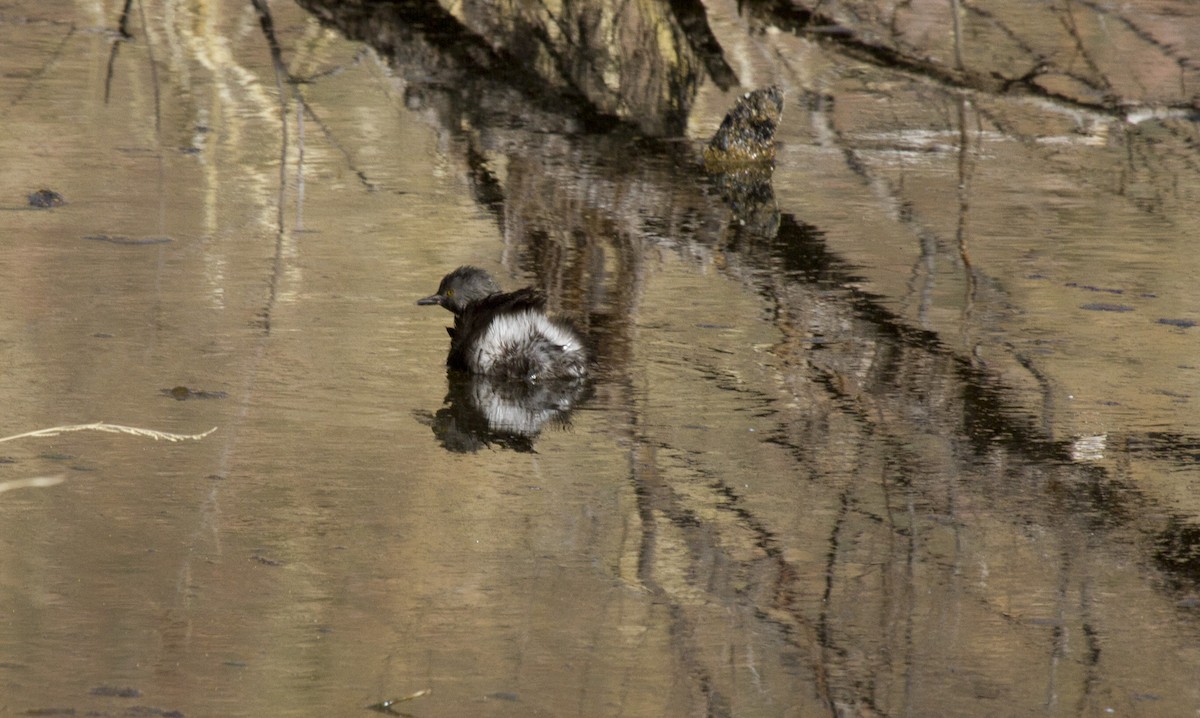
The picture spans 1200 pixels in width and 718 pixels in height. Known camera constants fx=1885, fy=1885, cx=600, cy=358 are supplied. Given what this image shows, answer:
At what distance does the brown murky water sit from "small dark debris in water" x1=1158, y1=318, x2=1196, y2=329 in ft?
0.07

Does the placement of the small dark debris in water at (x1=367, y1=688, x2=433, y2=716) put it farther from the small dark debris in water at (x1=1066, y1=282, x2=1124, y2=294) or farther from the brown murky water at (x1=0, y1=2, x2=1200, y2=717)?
the small dark debris in water at (x1=1066, y1=282, x2=1124, y2=294)

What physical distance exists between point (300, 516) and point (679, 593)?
1127mm

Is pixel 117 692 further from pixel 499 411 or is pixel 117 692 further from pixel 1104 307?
pixel 1104 307

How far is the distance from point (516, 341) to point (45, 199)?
3.02 m

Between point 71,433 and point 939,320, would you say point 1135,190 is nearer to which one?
point 939,320

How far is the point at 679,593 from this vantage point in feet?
15.9

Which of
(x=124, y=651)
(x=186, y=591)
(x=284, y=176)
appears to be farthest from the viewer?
(x=284, y=176)

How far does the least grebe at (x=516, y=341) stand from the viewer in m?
6.67

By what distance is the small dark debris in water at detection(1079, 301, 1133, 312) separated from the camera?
7.64m

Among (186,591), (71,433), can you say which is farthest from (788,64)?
(186,591)

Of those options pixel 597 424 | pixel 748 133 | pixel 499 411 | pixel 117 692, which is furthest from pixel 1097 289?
pixel 117 692

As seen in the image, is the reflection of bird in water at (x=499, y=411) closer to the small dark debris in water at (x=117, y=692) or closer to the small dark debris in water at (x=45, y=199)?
the small dark debris in water at (x=117, y=692)

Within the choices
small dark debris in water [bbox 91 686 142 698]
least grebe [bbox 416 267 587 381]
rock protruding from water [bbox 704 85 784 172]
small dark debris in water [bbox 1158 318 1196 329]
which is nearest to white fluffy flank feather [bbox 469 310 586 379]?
least grebe [bbox 416 267 587 381]

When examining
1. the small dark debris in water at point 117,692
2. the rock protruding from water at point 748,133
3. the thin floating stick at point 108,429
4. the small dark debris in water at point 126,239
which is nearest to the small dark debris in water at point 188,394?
the thin floating stick at point 108,429
